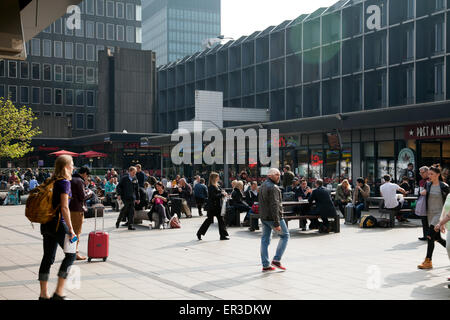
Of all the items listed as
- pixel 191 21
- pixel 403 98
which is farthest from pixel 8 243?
pixel 191 21

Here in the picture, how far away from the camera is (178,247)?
42.3 feet

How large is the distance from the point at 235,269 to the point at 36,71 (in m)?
80.3

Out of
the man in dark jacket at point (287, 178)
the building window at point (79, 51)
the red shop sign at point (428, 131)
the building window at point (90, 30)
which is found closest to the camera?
the man in dark jacket at point (287, 178)

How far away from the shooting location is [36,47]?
83938 millimetres

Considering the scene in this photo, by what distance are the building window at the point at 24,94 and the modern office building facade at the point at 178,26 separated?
2382 inches

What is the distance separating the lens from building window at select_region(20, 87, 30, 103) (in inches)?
3273

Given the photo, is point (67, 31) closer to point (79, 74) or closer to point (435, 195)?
point (79, 74)

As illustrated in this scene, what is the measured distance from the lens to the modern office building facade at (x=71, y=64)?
83.4m

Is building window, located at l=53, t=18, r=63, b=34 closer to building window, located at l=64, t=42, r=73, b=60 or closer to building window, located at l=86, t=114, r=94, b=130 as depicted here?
building window, located at l=64, t=42, r=73, b=60

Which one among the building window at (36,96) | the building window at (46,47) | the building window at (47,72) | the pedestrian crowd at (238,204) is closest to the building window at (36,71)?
the building window at (47,72)

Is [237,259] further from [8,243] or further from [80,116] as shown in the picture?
[80,116]

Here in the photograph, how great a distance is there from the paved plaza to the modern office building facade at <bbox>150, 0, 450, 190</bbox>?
12120 millimetres

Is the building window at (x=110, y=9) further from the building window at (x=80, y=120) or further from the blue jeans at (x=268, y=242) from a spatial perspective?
the blue jeans at (x=268, y=242)

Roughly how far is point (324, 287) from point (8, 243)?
26.8 ft
